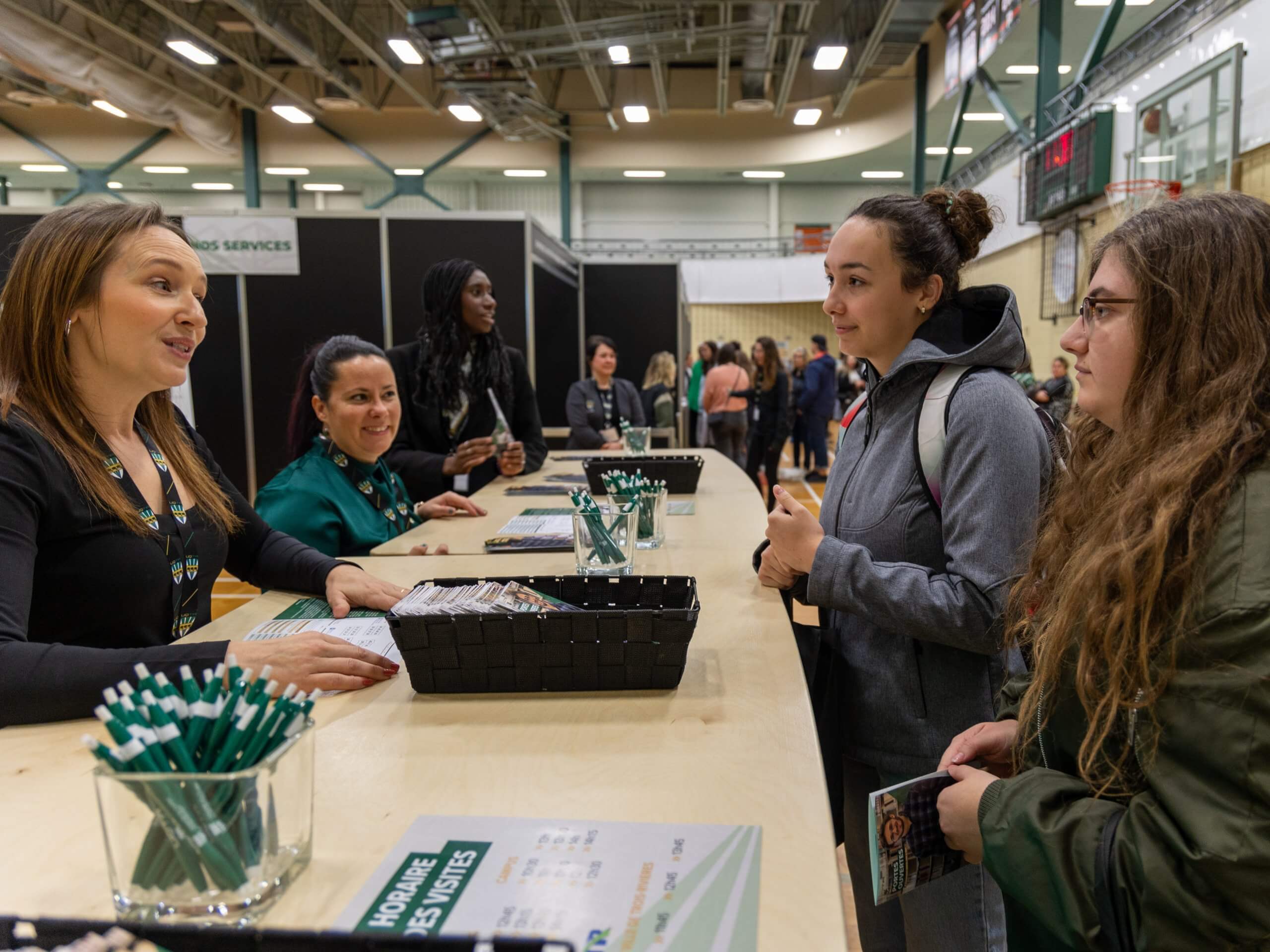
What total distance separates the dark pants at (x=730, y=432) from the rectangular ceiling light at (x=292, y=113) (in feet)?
27.2

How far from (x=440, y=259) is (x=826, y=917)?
514 centimetres

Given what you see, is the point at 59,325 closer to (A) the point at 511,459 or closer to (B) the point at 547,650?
(B) the point at 547,650

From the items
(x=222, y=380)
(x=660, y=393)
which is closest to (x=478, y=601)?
(x=222, y=380)

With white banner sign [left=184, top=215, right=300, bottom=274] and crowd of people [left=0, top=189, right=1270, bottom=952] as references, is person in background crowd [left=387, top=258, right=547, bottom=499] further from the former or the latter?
white banner sign [left=184, top=215, right=300, bottom=274]

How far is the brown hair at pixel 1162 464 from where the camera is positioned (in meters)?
0.79

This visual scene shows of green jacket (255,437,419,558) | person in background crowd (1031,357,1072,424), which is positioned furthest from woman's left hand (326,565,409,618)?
person in background crowd (1031,357,1072,424)

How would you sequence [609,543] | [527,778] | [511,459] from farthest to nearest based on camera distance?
[511,459]
[609,543]
[527,778]

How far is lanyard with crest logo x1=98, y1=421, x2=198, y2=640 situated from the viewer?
1371mm

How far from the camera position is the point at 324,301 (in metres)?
5.39

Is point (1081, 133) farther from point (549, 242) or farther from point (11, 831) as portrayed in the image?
point (11, 831)

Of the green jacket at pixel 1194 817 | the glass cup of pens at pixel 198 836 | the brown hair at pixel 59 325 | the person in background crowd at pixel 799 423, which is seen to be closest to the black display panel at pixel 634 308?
the person in background crowd at pixel 799 423

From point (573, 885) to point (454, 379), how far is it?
2.76 metres

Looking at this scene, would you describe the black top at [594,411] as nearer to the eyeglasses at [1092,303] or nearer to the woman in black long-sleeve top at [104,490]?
the woman in black long-sleeve top at [104,490]

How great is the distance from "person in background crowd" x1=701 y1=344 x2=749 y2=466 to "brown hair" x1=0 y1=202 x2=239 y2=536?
6423 millimetres
